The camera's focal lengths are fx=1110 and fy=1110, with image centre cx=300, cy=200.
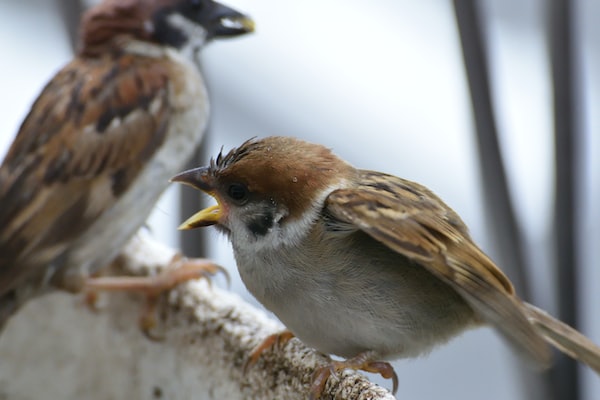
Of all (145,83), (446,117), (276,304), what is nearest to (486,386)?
(446,117)

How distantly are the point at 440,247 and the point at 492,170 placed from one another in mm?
521

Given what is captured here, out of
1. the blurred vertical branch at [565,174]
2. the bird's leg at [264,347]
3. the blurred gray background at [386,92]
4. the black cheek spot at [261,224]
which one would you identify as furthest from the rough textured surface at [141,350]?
the blurred gray background at [386,92]

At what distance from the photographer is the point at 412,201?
1.52 m

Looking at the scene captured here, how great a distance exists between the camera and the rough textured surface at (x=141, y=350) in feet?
4.98

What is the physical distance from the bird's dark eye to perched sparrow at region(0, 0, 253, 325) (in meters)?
0.38

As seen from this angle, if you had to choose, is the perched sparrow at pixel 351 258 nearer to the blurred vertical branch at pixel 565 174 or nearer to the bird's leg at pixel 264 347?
the bird's leg at pixel 264 347

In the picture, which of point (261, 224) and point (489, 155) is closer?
point (261, 224)

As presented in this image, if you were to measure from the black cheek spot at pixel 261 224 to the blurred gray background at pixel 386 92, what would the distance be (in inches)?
65.7

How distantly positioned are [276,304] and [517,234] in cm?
63

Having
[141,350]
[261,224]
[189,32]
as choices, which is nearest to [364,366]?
[261,224]

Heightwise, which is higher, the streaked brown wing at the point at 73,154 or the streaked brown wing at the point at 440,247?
the streaked brown wing at the point at 440,247

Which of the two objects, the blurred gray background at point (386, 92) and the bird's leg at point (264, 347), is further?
the blurred gray background at point (386, 92)

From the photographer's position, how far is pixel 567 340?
156cm

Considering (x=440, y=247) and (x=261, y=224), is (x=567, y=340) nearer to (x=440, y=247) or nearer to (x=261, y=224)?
(x=440, y=247)
